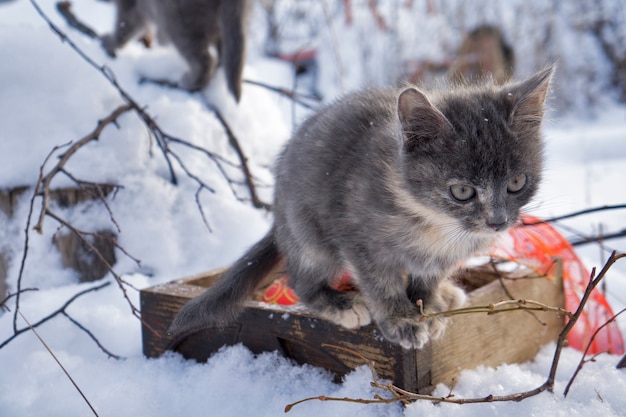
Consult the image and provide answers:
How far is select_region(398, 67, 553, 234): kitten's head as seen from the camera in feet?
3.85

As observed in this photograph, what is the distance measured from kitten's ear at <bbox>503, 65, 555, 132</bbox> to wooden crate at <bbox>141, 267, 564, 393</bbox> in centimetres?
47

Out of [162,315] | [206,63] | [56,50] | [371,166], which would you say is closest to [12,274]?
[162,315]

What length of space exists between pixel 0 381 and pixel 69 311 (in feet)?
1.09

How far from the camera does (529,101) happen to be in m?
1.24

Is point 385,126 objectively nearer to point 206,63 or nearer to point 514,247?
point 514,247

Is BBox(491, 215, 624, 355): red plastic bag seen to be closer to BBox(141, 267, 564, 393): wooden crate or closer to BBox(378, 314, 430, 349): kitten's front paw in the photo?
BBox(141, 267, 564, 393): wooden crate

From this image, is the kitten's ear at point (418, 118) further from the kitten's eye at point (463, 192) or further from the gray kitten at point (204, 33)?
the gray kitten at point (204, 33)

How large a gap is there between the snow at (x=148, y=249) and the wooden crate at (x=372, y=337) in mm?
37

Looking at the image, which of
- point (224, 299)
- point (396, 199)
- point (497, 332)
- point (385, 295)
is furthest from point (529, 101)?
point (224, 299)

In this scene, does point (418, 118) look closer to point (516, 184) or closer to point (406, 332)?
point (516, 184)

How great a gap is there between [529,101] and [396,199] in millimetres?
344

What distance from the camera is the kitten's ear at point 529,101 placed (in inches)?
48.1

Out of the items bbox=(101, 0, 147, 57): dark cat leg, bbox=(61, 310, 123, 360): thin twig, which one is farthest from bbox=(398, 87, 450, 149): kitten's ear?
bbox=(101, 0, 147, 57): dark cat leg

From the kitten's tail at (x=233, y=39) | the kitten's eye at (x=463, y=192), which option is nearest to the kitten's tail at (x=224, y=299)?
the kitten's eye at (x=463, y=192)
